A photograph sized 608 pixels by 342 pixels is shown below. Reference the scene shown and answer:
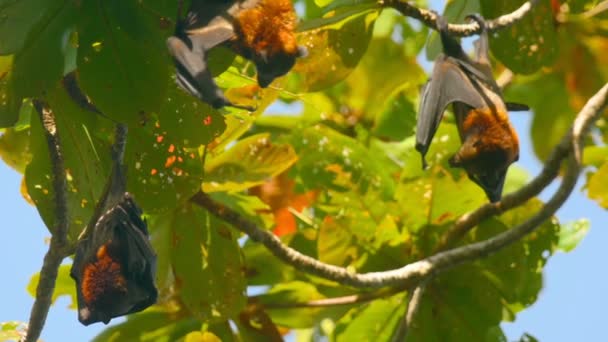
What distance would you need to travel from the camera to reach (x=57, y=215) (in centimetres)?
382

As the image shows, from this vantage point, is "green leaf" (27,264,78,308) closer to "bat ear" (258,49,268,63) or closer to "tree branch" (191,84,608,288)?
"tree branch" (191,84,608,288)

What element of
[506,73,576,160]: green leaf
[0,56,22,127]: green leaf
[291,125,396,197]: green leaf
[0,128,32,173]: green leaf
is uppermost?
[0,56,22,127]: green leaf

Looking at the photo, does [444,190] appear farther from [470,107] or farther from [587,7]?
[587,7]

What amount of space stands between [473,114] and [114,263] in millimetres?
1557

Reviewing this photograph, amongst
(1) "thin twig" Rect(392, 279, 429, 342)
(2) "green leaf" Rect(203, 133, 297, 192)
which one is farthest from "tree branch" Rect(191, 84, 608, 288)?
(2) "green leaf" Rect(203, 133, 297, 192)

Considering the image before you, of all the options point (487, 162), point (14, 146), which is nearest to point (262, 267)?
point (487, 162)

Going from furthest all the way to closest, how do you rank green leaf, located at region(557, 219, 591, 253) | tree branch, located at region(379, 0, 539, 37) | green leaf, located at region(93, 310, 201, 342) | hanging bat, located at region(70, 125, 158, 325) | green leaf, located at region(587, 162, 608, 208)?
green leaf, located at region(557, 219, 591, 253), green leaf, located at region(587, 162, 608, 208), green leaf, located at region(93, 310, 201, 342), tree branch, located at region(379, 0, 539, 37), hanging bat, located at region(70, 125, 158, 325)

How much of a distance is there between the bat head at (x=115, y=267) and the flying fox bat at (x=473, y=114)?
118 centimetres

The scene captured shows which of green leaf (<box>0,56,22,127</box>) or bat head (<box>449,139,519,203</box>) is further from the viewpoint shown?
bat head (<box>449,139,519,203</box>)

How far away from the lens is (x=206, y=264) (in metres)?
4.65

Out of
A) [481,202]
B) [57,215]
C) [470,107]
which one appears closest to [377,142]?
[481,202]

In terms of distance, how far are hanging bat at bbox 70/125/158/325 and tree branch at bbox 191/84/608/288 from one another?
18.4 inches

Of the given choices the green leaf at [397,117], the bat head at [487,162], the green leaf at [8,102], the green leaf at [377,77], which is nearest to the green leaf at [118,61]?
the green leaf at [8,102]

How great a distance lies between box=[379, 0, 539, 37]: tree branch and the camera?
173 inches
